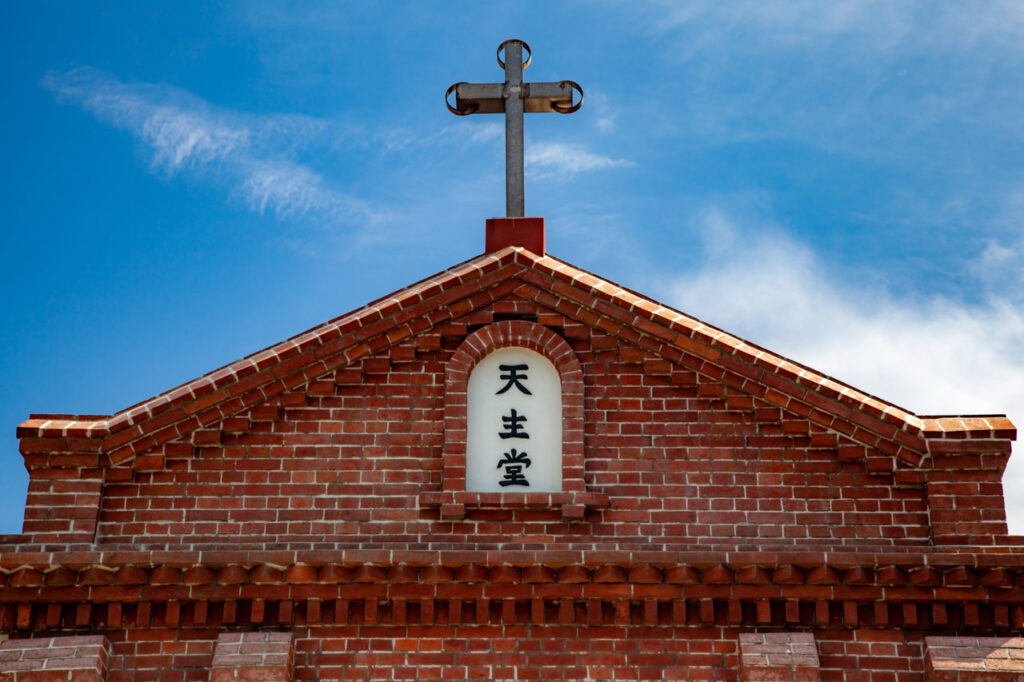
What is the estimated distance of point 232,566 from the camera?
1003 centimetres

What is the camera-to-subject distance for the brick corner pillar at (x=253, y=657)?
381 inches

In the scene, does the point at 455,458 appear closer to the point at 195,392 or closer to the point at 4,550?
the point at 195,392

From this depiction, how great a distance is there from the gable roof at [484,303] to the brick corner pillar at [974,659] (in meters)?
1.54

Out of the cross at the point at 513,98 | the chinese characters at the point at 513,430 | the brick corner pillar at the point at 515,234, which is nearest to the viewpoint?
the chinese characters at the point at 513,430

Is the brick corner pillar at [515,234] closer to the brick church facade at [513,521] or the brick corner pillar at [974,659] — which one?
the brick church facade at [513,521]

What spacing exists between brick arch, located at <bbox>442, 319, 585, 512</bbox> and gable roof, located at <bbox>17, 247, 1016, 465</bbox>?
13.1 inches

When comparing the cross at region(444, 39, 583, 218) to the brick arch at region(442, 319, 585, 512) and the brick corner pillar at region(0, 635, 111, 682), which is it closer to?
the brick arch at region(442, 319, 585, 512)

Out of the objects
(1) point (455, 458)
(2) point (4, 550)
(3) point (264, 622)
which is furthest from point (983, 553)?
(2) point (4, 550)

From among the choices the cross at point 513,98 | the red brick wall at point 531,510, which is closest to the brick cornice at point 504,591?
the red brick wall at point 531,510

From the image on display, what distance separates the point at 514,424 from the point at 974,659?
4.11 m

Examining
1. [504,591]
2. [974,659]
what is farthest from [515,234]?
[974,659]

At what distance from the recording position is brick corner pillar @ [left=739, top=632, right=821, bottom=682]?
9.70 meters

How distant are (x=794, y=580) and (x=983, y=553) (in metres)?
1.56

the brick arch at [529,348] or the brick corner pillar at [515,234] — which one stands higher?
the brick corner pillar at [515,234]
